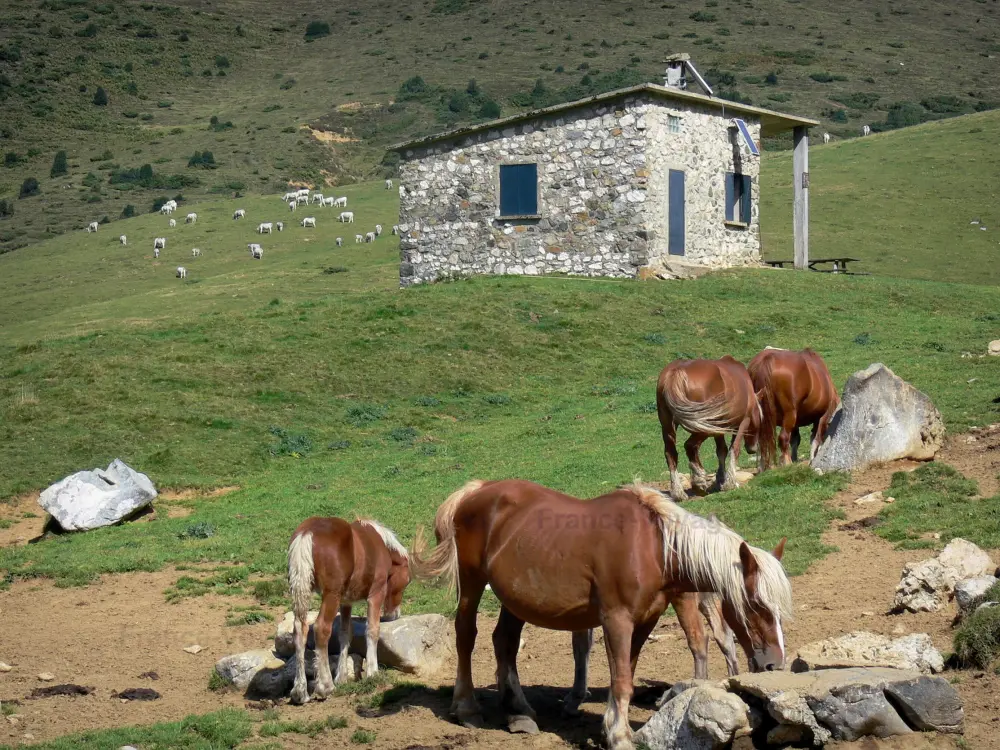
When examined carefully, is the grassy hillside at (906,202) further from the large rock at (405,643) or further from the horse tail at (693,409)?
the large rock at (405,643)

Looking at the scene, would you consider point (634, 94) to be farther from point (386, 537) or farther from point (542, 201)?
point (386, 537)

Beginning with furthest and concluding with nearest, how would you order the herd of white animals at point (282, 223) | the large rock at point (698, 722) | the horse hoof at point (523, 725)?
1. the herd of white animals at point (282, 223)
2. the horse hoof at point (523, 725)
3. the large rock at point (698, 722)

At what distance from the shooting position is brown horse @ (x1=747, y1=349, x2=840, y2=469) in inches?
643

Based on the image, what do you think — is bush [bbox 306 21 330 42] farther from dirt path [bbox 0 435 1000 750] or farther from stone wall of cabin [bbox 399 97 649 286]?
dirt path [bbox 0 435 1000 750]

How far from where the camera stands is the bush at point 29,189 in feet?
319

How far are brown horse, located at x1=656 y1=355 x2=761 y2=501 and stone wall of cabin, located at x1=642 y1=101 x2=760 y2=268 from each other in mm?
20026

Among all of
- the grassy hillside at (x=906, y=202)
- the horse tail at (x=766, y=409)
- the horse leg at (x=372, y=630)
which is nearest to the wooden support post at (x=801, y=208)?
the grassy hillside at (x=906, y=202)

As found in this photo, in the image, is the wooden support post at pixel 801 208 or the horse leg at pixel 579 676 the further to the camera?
the wooden support post at pixel 801 208

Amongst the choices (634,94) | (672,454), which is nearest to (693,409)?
(672,454)

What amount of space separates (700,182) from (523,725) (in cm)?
3056

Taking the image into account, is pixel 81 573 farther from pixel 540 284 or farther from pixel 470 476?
pixel 540 284

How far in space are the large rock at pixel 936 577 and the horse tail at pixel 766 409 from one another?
17.5ft

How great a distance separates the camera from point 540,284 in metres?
34.6

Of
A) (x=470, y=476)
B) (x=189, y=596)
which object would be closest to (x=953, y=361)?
(x=470, y=476)
